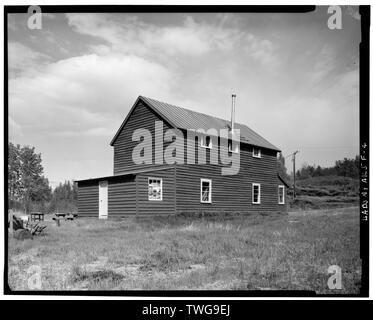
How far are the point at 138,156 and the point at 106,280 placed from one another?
13170 mm

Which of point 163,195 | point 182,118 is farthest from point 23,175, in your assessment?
point 182,118

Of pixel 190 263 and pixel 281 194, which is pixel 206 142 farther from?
pixel 190 263

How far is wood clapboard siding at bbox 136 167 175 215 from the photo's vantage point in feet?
53.0

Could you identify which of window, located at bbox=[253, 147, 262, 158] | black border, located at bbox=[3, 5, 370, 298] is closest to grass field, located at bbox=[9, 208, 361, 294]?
black border, located at bbox=[3, 5, 370, 298]

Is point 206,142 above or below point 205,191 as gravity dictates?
above

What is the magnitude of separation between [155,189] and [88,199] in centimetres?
330

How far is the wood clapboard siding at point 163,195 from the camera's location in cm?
1614

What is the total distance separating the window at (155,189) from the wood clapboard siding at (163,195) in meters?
0.13

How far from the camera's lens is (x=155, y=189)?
659 inches

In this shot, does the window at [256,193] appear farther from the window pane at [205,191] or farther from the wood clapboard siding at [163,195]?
the wood clapboard siding at [163,195]

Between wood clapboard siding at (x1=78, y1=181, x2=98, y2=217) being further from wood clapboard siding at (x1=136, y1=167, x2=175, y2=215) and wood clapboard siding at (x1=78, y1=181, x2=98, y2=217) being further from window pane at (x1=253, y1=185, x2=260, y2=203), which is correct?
window pane at (x1=253, y1=185, x2=260, y2=203)

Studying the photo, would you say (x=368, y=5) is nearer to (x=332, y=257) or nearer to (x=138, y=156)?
(x=332, y=257)

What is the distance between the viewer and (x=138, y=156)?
18.5 metres
